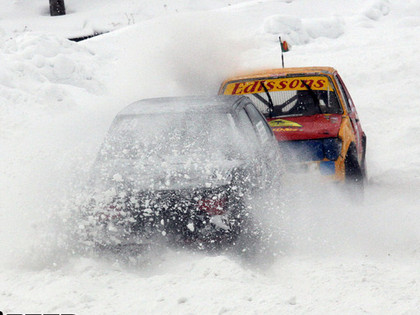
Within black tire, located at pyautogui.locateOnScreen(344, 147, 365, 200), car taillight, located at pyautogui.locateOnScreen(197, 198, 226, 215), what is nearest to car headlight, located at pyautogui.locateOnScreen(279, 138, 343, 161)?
black tire, located at pyautogui.locateOnScreen(344, 147, 365, 200)

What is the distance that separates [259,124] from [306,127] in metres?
0.92

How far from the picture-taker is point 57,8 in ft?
80.9

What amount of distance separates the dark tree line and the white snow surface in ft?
4.51

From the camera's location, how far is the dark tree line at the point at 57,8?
24.4 meters

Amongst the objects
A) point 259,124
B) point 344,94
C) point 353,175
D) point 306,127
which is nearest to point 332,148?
point 306,127

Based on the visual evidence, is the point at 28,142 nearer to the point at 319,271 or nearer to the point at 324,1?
the point at 319,271

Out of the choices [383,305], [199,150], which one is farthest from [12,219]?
[383,305]

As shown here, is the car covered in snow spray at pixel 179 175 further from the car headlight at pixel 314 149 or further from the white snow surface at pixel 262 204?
the car headlight at pixel 314 149

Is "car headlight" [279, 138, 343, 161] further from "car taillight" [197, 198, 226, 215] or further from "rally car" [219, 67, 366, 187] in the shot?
"car taillight" [197, 198, 226, 215]

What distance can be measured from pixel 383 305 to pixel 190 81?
1114 centimetres

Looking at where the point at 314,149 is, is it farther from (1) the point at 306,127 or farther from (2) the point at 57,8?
(2) the point at 57,8

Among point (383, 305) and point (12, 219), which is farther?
point (12, 219)

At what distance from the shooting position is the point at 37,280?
4805mm

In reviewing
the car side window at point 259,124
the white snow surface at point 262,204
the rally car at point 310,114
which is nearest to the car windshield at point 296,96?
the rally car at point 310,114
